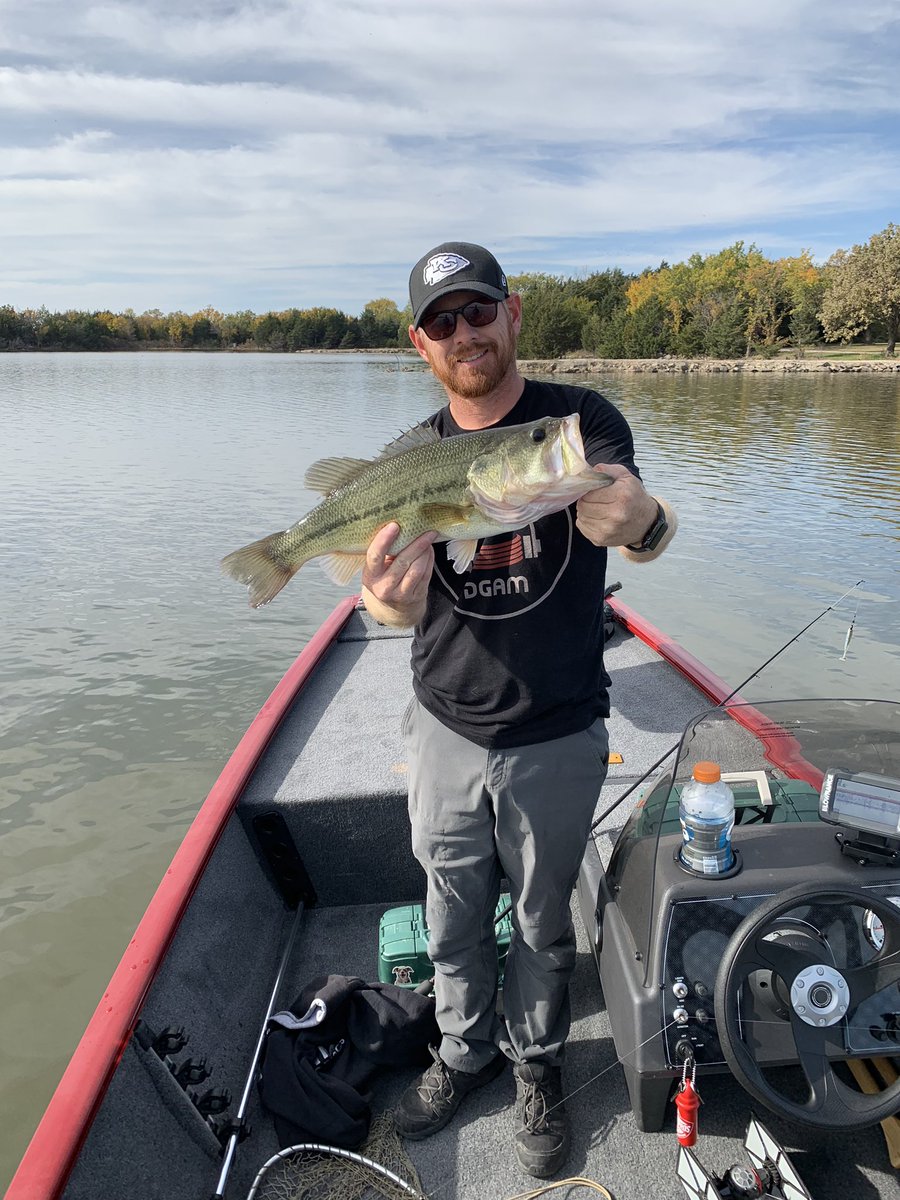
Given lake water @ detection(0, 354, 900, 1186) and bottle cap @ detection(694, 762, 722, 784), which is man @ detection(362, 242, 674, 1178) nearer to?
bottle cap @ detection(694, 762, 722, 784)

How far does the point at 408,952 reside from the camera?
331cm

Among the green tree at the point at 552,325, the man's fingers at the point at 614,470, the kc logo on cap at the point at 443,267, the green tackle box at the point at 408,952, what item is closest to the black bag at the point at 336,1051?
the green tackle box at the point at 408,952

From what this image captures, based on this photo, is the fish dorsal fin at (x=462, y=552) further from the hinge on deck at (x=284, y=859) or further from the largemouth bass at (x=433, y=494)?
the hinge on deck at (x=284, y=859)

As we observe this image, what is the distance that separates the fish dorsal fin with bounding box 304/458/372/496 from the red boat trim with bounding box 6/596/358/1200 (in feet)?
4.98

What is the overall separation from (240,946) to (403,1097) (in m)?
0.90

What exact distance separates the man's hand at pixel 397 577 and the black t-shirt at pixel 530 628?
11cm

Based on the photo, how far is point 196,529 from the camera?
1541cm

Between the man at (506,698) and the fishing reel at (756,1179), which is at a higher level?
the man at (506,698)

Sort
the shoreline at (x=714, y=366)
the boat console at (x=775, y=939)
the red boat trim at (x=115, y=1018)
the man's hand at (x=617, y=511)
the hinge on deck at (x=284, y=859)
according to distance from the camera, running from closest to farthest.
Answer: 1. the red boat trim at (x=115, y=1018)
2. the boat console at (x=775, y=939)
3. the man's hand at (x=617, y=511)
4. the hinge on deck at (x=284, y=859)
5. the shoreline at (x=714, y=366)

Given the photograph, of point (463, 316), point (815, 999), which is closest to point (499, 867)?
point (815, 999)

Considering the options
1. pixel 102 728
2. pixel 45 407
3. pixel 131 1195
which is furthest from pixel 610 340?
pixel 131 1195

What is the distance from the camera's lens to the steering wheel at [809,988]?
2.03m

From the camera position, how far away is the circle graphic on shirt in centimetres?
243

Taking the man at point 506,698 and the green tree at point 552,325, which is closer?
the man at point 506,698
